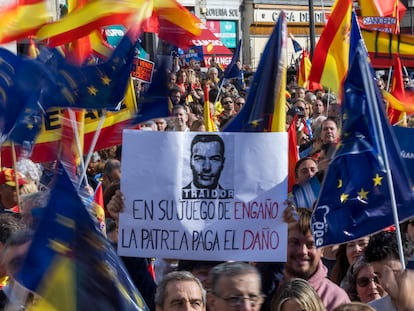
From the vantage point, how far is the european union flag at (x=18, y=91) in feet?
20.1

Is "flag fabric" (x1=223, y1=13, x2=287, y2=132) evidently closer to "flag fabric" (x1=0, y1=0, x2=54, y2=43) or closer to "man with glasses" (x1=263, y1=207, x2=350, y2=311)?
"man with glasses" (x1=263, y1=207, x2=350, y2=311)

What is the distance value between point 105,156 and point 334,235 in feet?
14.8

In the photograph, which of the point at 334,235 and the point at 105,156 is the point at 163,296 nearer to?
the point at 334,235

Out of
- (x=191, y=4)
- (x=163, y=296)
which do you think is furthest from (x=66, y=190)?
(x=191, y=4)

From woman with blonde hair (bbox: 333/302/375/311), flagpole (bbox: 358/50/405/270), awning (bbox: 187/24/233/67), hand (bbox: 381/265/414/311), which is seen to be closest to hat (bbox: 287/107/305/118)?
flagpole (bbox: 358/50/405/270)

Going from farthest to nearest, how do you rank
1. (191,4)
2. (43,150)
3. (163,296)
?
(191,4) → (43,150) → (163,296)

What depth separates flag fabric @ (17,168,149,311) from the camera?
3537 mm

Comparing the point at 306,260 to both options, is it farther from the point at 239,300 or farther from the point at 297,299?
the point at 239,300

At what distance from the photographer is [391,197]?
5.39 m

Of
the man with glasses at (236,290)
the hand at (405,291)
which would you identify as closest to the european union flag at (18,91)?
the man with glasses at (236,290)

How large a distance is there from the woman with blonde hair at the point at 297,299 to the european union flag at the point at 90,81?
225 cm

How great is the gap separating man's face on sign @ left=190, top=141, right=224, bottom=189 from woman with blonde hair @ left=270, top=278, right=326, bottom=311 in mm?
974

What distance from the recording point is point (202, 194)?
214 inches

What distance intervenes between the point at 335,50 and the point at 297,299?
5.08 meters
